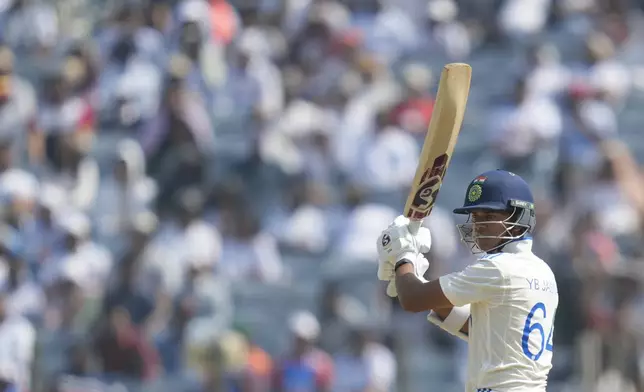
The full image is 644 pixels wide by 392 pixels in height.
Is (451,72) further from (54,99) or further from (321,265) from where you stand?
(54,99)

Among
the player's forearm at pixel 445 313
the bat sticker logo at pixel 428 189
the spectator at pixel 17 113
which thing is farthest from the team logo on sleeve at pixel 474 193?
the spectator at pixel 17 113

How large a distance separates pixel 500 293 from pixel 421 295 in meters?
0.30

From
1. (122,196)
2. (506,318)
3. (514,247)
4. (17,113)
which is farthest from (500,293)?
(17,113)

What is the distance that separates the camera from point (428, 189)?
5.55 metres

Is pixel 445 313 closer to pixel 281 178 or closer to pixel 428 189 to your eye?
pixel 428 189

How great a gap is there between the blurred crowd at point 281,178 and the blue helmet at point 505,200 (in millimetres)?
5200

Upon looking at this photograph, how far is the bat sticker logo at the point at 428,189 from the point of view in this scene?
217 inches

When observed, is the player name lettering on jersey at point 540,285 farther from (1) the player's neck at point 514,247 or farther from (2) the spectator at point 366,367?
(2) the spectator at point 366,367

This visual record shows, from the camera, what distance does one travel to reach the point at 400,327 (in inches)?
409

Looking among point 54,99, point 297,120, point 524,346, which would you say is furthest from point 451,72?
point 54,99

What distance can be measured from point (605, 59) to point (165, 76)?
161 inches

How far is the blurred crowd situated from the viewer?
10375 mm

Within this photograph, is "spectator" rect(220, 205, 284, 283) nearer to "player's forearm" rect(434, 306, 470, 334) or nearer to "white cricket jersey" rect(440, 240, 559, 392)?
"player's forearm" rect(434, 306, 470, 334)

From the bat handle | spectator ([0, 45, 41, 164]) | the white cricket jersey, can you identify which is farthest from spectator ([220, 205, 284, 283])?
the white cricket jersey
